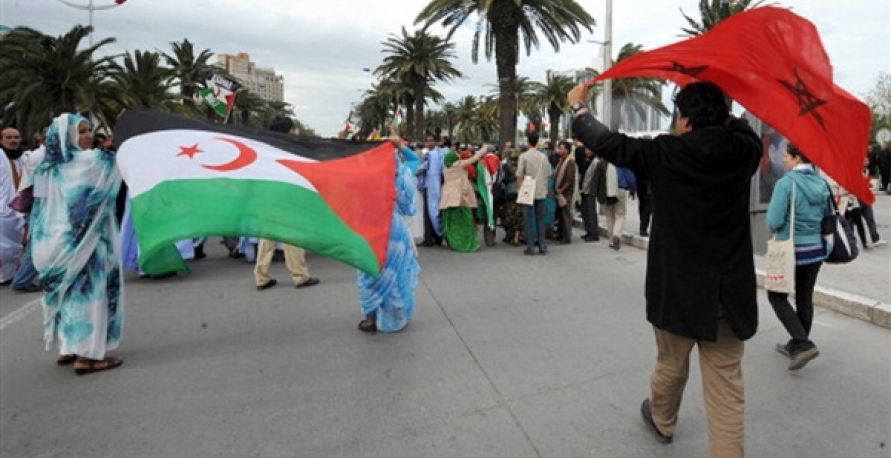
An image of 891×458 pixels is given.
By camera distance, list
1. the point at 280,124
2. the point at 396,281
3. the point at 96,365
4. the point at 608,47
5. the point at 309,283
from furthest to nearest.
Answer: the point at 608,47
the point at 309,283
the point at 280,124
the point at 396,281
the point at 96,365

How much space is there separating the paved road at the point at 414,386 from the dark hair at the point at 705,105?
167 centimetres

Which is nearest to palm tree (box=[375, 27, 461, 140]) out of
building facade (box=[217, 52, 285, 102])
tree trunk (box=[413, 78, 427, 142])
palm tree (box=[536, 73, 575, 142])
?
tree trunk (box=[413, 78, 427, 142])

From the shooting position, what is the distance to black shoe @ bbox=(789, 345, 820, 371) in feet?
12.5

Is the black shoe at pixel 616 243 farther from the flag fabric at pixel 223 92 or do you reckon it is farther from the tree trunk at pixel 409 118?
the tree trunk at pixel 409 118

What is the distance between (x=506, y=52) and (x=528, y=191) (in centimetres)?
1139

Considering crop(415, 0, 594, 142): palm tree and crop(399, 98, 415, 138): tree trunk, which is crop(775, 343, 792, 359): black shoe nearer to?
crop(415, 0, 594, 142): palm tree

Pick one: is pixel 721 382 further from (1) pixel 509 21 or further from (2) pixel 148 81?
(2) pixel 148 81

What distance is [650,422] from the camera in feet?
10.2

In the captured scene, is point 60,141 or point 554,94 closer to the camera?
point 60,141

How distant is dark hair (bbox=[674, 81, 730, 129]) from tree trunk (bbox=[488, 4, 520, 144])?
16.4 metres

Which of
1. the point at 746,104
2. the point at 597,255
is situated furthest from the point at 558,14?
the point at 746,104

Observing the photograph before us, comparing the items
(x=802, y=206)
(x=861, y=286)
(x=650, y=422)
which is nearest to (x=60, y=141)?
(x=650, y=422)

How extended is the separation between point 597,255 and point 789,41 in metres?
6.41

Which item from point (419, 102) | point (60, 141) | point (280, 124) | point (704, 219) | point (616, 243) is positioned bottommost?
point (616, 243)
